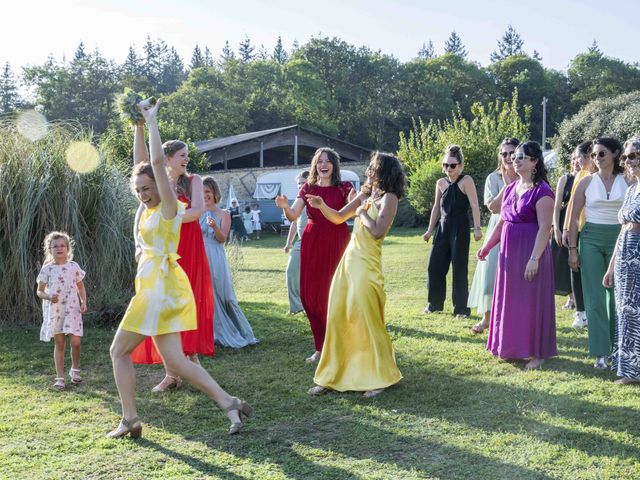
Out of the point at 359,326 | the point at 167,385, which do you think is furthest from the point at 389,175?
the point at 167,385

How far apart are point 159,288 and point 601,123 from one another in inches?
920

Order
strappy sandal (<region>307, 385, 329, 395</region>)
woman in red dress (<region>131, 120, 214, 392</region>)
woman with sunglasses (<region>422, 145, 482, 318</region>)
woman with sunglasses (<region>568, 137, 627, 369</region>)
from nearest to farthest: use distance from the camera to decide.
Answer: strappy sandal (<region>307, 385, 329, 395</region>)
woman in red dress (<region>131, 120, 214, 392</region>)
woman with sunglasses (<region>568, 137, 627, 369</region>)
woman with sunglasses (<region>422, 145, 482, 318</region>)

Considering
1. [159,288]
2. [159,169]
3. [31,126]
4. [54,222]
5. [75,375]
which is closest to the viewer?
[159,169]

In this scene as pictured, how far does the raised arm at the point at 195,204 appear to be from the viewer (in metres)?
5.95

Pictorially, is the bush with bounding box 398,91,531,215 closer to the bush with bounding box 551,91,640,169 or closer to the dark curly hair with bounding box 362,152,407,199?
the bush with bounding box 551,91,640,169

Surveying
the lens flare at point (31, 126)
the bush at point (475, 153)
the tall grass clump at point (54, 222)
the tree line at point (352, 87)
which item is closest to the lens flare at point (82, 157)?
the tall grass clump at point (54, 222)

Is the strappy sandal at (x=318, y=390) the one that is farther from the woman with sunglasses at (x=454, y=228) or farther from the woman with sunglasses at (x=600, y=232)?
the woman with sunglasses at (x=454, y=228)

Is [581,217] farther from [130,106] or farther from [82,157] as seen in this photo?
[82,157]

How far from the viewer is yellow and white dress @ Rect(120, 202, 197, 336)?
15.3 ft

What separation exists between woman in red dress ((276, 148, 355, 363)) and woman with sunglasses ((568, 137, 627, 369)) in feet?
7.18

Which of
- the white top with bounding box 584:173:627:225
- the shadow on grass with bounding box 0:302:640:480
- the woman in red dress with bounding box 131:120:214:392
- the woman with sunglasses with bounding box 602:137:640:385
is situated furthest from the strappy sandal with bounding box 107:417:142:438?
the white top with bounding box 584:173:627:225

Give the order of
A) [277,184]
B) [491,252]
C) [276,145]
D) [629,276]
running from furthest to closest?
1. [276,145]
2. [277,184]
3. [491,252]
4. [629,276]

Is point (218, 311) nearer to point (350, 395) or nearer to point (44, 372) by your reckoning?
point (44, 372)

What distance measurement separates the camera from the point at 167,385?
20.0 ft
